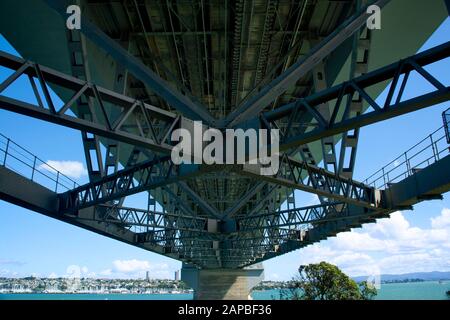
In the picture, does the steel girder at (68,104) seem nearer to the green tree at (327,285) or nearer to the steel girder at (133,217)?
the steel girder at (133,217)

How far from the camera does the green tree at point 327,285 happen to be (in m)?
41.4

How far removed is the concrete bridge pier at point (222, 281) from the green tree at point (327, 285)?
2344 cm

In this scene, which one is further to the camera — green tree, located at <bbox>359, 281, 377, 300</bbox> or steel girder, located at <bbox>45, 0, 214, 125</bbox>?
green tree, located at <bbox>359, 281, 377, 300</bbox>

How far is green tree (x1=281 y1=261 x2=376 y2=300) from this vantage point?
41384 mm

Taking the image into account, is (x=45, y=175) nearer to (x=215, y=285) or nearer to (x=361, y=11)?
(x=361, y=11)

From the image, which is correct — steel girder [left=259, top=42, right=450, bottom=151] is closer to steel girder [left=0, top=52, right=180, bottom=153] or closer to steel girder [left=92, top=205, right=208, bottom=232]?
steel girder [left=0, top=52, right=180, bottom=153]

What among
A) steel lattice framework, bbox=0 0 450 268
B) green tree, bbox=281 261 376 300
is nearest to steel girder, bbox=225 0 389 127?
steel lattice framework, bbox=0 0 450 268

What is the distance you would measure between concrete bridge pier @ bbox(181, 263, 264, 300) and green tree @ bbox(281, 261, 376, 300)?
23444 mm

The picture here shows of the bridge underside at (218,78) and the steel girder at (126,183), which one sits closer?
the bridge underside at (218,78)

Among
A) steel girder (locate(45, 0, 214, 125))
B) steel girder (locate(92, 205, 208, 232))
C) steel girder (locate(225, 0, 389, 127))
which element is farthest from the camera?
steel girder (locate(92, 205, 208, 232))

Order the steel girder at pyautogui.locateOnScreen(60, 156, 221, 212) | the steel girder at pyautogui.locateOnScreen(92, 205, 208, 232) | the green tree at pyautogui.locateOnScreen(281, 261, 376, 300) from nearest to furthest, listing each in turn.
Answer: the steel girder at pyautogui.locateOnScreen(60, 156, 221, 212) < the steel girder at pyautogui.locateOnScreen(92, 205, 208, 232) < the green tree at pyautogui.locateOnScreen(281, 261, 376, 300)

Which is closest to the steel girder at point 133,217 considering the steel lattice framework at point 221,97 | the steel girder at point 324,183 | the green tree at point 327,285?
the steel lattice framework at point 221,97

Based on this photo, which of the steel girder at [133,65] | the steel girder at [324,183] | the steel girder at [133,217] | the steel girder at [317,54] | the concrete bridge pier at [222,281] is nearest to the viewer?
the steel girder at [317,54]
